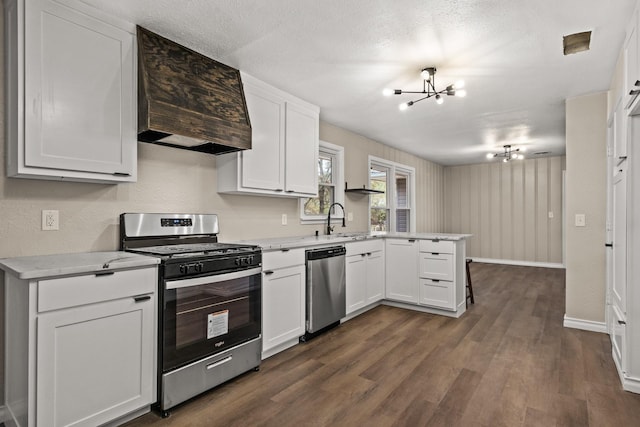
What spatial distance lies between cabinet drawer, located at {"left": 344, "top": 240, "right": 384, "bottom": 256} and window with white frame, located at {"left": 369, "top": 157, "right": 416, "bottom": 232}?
1.23m

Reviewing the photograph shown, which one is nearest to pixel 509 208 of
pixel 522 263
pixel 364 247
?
pixel 522 263

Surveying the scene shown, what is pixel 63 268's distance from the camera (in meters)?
1.65

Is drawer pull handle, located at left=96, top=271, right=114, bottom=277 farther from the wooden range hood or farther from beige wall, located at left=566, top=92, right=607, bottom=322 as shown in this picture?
beige wall, located at left=566, top=92, right=607, bottom=322

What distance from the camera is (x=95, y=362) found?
179cm

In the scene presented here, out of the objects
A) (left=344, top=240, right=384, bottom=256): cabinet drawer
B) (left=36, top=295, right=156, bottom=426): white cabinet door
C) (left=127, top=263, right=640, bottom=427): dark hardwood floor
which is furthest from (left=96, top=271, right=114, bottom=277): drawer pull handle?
(left=344, top=240, right=384, bottom=256): cabinet drawer

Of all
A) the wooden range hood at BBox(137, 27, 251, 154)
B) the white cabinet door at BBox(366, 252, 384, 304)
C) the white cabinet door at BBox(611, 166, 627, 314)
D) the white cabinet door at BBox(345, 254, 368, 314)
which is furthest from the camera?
the white cabinet door at BBox(366, 252, 384, 304)

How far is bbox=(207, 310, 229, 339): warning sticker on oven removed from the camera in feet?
7.55

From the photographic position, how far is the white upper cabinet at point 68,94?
1.85m

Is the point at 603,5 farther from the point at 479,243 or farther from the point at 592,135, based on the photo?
the point at 479,243

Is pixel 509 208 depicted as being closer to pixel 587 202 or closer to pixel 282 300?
pixel 587 202

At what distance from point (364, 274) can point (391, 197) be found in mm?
2488

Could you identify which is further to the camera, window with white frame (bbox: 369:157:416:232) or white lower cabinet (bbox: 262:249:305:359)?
window with white frame (bbox: 369:157:416:232)

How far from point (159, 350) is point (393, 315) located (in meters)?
2.78

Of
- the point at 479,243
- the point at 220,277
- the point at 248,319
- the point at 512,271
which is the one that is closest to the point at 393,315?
the point at 248,319
